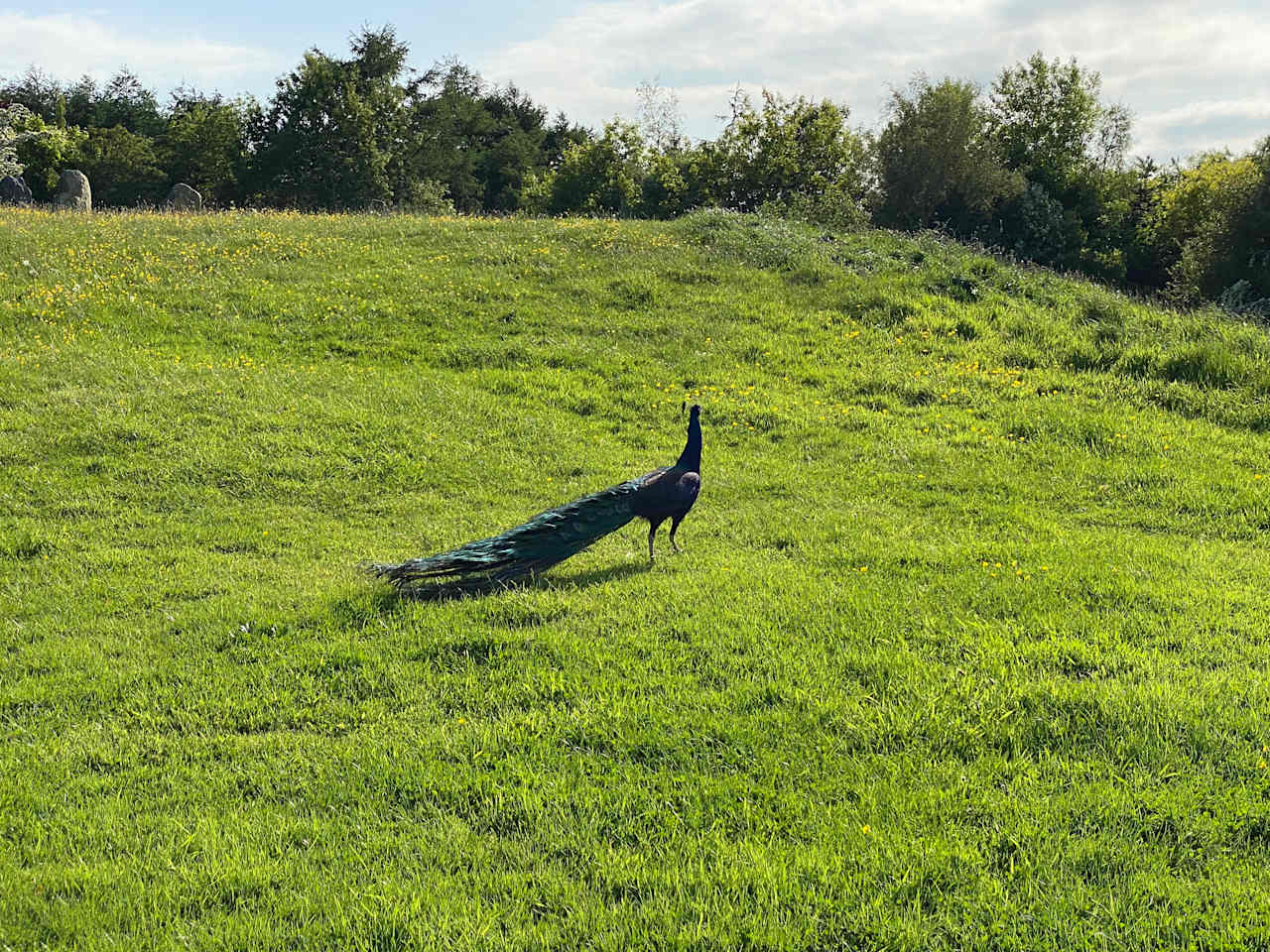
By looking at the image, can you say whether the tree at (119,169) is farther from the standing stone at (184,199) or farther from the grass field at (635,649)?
the grass field at (635,649)

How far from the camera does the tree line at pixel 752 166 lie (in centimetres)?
3553

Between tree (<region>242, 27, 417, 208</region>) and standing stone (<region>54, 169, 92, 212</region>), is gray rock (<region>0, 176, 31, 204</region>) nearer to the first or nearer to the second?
standing stone (<region>54, 169, 92, 212</region>)

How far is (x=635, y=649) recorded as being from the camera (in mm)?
6395

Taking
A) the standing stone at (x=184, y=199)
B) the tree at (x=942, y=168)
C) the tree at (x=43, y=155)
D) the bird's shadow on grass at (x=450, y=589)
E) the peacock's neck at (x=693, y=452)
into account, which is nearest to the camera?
the bird's shadow on grass at (x=450, y=589)

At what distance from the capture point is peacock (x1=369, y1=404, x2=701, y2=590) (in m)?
7.24

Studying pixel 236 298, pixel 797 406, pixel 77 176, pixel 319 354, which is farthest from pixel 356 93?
pixel 797 406

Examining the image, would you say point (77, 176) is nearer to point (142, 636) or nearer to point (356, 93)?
Result: point (356, 93)

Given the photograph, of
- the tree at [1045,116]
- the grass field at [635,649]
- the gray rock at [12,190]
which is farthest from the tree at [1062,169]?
the gray rock at [12,190]

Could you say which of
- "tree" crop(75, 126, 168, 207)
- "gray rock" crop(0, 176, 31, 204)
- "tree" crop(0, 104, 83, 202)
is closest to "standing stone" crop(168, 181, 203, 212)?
"gray rock" crop(0, 176, 31, 204)

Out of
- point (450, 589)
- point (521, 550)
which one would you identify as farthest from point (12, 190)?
point (521, 550)

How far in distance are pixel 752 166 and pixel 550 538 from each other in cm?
3477

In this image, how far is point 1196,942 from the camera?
145 inches

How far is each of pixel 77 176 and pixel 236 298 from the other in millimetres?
18039

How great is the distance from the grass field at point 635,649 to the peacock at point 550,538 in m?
0.28
